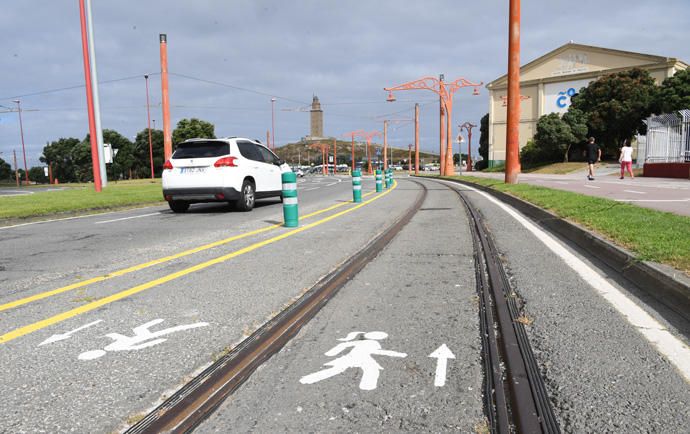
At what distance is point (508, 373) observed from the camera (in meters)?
2.72

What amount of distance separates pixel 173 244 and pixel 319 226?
276 centimetres

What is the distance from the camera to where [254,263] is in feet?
18.8

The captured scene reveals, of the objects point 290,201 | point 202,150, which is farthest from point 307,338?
point 202,150

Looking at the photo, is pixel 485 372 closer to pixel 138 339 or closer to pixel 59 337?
pixel 138 339

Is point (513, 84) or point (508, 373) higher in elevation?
point (513, 84)

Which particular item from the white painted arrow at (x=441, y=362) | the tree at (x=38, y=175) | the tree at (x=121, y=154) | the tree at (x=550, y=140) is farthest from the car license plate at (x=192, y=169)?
the tree at (x=38, y=175)

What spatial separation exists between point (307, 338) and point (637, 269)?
3378 millimetres

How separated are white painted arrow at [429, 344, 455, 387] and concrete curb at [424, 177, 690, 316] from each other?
1.99 metres

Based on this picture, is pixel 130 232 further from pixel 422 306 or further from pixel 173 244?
pixel 422 306

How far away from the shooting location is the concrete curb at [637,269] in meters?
3.93

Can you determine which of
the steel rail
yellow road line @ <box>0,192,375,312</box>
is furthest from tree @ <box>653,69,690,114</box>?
the steel rail

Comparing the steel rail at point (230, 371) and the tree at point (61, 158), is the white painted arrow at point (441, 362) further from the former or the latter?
the tree at point (61, 158)

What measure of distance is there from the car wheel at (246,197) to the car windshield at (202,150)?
2.97ft

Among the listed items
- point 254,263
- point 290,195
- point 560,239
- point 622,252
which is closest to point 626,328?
point 622,252
